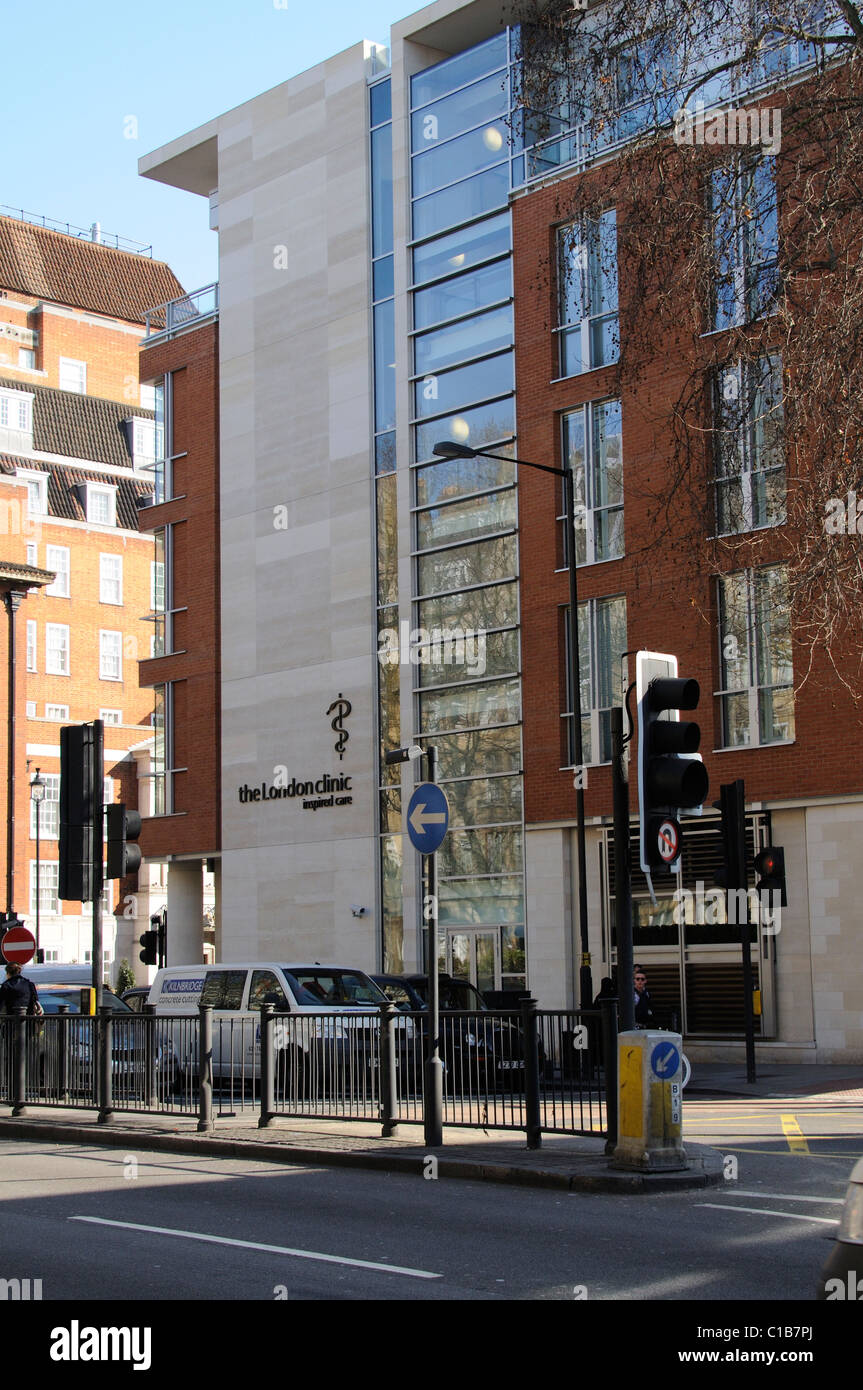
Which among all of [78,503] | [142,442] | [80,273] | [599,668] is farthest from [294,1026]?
[80,273]

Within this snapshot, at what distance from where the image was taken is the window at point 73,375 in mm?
80875

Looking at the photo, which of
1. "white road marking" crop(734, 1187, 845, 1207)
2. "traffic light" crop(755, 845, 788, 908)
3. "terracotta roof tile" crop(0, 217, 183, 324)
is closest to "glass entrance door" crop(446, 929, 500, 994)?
"traffic light" crop(755, 845, 788, 908)

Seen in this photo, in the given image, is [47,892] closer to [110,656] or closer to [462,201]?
[110,656]

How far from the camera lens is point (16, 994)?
23.1 metres

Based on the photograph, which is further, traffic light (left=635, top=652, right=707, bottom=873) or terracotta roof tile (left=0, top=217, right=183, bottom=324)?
terracotta roof tile (left=0, top=217, right=183, bottom=324)

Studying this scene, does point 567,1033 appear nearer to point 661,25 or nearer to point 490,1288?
point 490,1288

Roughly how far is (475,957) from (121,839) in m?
16.2

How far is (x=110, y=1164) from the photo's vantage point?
14.7 metres

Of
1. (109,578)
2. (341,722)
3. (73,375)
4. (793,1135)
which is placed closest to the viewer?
(793,1135)

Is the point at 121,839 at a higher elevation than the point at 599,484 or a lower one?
lower

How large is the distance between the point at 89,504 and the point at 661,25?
2576 inches

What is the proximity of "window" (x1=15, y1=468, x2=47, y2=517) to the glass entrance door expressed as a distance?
44.2 m

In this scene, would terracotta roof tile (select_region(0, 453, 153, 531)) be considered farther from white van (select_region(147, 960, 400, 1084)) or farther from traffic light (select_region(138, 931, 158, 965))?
white van (select_region(147, 960, 400, 1084))

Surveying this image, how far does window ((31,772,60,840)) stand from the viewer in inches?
2616
